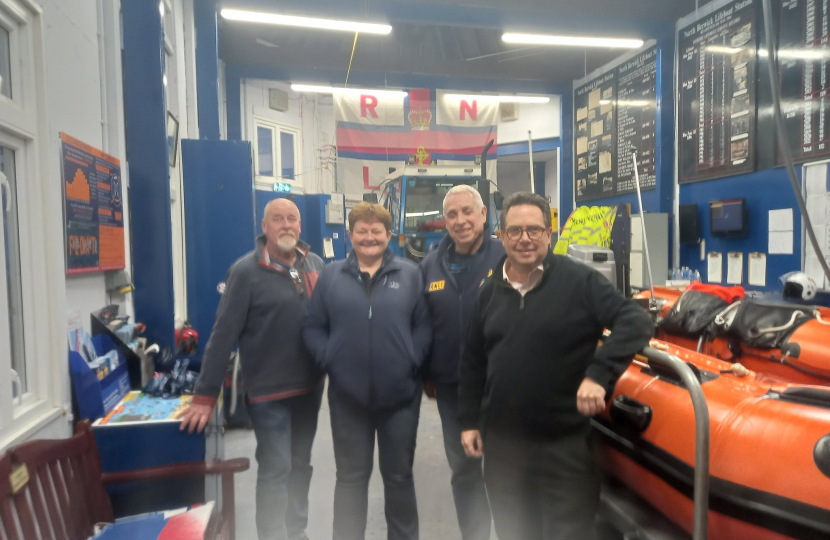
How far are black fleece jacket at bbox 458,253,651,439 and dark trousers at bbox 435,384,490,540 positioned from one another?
0.44 m

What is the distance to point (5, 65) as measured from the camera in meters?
1.69

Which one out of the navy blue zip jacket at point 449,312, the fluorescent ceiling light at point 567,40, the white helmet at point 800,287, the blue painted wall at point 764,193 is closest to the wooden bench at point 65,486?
the navy blue zip jacket at point 449,312

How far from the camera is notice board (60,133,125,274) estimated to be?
1980 millimetres

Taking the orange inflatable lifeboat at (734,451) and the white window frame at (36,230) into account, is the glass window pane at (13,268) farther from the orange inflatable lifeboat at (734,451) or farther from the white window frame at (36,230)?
the orange inflatable lifeboat at (734,451)

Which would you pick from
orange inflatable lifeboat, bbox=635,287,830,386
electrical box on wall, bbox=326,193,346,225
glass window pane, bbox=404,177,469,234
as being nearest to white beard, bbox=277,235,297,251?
orange inflatable lifeboat, bbox=635,287,830,386

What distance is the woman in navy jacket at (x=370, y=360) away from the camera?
5.69ft

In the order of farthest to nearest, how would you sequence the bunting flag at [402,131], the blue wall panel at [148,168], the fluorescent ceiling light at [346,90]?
the bunting flag at [402,131], the fluorescent ceiling light at [346,90], the blue wall panel at [148,168]

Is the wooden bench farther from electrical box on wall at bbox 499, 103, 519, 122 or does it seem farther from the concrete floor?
electrical box on wall at bbox 499, 103, 519, 122

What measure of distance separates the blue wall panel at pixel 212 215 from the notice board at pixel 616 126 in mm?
4437

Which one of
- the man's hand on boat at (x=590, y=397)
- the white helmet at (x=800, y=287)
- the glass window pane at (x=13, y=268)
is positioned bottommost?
the man's hand on boat at (x=590, y=397)

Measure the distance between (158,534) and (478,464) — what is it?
112 cm

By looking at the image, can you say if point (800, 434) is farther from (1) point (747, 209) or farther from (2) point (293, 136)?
(2) point (293, 136)

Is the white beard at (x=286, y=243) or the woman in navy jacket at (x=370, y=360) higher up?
the white beard at (x=286, y=243)

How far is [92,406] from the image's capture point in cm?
192
